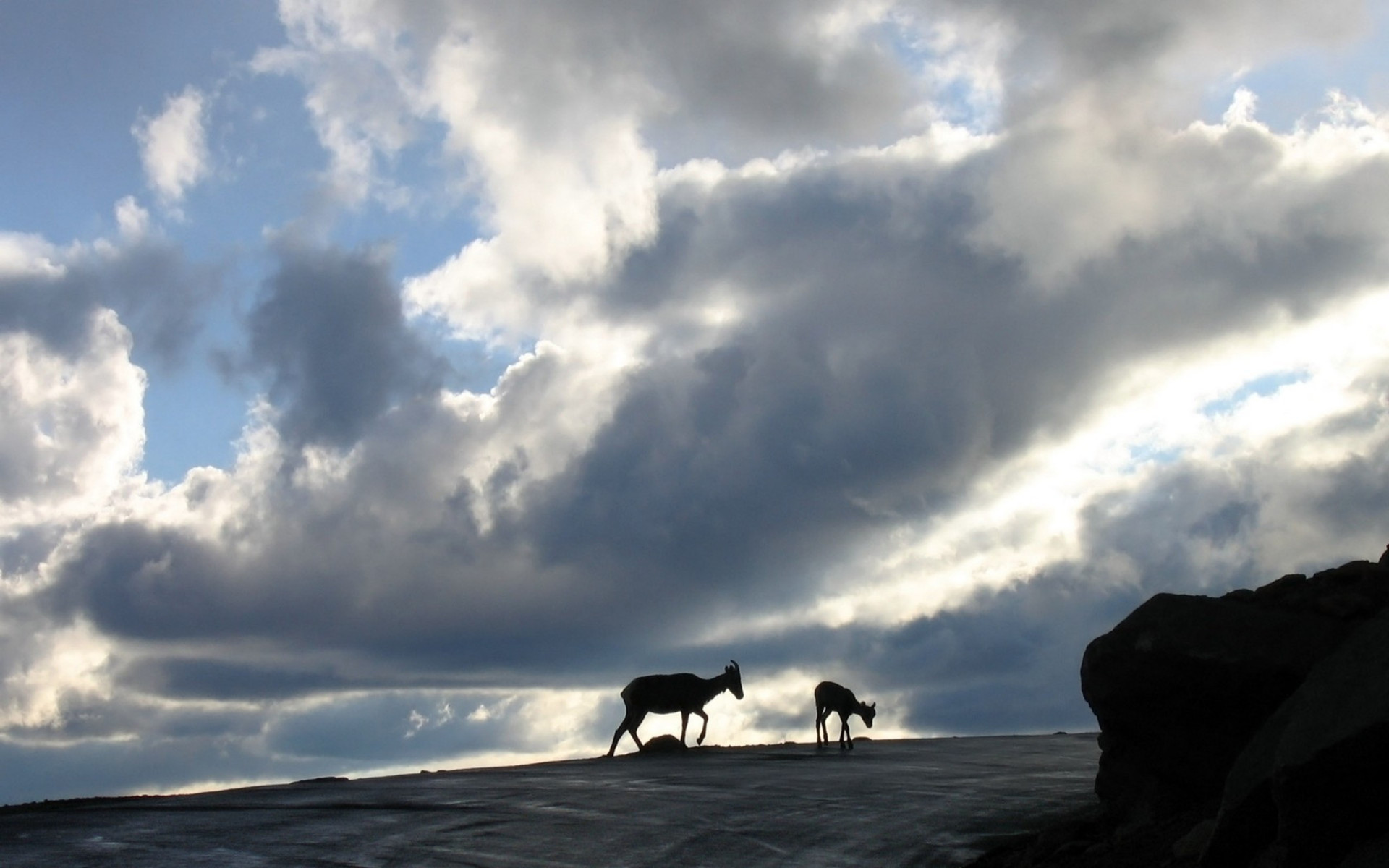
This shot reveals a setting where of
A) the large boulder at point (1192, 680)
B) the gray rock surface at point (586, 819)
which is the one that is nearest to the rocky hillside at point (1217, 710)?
the large boulder at point (1192, 680)

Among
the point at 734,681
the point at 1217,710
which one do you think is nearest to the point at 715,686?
the point at 734,681

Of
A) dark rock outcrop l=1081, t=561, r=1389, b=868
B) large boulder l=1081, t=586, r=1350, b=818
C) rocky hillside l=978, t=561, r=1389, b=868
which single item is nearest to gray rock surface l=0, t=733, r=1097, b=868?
rocky hillside l=978, t=561, r=1389, b=868

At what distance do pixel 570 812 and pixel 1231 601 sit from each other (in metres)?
9.26

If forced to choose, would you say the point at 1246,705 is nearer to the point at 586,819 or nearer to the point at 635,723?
the point at 586,819

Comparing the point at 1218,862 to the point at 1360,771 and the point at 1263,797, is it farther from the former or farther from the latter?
the point at 1360,771

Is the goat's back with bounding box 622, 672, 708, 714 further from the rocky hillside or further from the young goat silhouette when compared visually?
the rocky hillside

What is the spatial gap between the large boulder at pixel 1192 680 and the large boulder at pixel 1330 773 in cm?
300

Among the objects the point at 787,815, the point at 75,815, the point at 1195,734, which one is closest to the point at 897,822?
the point at 787,815

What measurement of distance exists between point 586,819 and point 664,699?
18.4 metres

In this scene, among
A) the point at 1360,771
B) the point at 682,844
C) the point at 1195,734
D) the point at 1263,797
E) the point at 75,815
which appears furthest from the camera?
the point at 75,815

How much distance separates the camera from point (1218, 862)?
11.4 metres

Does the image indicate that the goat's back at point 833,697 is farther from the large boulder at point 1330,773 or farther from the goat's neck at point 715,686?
the large boulder at point 1330,773

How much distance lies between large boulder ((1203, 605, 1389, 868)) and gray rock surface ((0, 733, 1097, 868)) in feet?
14.4

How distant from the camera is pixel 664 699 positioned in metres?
36.5
